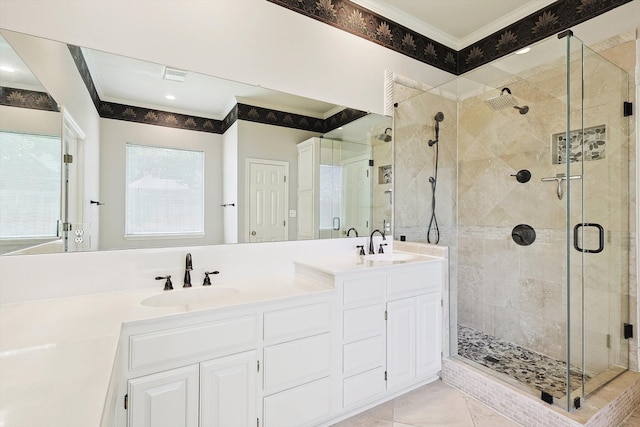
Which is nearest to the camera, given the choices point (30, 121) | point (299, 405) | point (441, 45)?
point (30, 121)

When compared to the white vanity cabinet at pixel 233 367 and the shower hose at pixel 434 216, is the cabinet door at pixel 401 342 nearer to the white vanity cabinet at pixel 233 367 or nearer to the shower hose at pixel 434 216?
the white vanity cabinet at pixel 233 367

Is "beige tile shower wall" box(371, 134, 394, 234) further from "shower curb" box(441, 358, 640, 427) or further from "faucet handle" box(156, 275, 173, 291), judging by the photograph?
"faucet handle" box(156, 275, 173, 291)

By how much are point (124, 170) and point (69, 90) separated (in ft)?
1.45

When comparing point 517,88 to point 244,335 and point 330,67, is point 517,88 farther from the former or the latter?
point 244,335

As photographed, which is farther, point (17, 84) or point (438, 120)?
point (438, 120)

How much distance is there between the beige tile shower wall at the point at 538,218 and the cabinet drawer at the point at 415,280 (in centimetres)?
71

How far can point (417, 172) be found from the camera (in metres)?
2.78

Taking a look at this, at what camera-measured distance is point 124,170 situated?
1.64 metres

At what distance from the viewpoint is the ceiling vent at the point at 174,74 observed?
1.73 m

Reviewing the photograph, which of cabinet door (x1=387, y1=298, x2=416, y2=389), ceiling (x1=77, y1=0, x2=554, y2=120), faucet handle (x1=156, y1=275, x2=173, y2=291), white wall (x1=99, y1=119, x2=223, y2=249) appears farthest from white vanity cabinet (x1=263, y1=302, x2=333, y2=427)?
ceiling (x1=77, y1=0, x2=554, y2=120)

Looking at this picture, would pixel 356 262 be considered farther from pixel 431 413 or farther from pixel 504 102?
pixel 504 102

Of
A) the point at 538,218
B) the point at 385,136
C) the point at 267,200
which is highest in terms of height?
the point at 385,136

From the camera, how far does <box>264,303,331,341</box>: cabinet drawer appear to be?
4.99 feet

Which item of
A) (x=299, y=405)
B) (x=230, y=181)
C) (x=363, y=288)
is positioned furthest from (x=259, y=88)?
(x=299, y=405)
